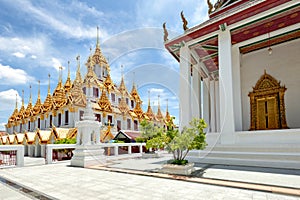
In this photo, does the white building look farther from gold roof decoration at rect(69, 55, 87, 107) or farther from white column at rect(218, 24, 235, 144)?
gold roof decoration at rect(69, 55, 87, 107)

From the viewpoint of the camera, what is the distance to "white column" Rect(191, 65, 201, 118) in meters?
11.5

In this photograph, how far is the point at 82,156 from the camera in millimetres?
8688

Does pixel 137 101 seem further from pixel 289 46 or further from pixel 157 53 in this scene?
pixel 289 46

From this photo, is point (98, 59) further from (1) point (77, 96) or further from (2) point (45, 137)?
(2) point (45, 137)

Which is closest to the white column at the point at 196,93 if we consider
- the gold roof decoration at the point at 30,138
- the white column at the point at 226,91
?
the white column at the point at 226,91

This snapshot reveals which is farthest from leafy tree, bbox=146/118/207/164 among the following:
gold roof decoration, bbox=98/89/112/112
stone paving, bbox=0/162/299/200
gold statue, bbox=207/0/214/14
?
gold roof decoration, bbox=98/89/112/112

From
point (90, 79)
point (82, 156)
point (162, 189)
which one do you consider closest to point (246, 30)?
point (162, 189)

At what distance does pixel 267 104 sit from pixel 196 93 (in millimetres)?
3539

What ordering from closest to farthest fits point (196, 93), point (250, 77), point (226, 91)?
point (226, 91), point (250, 77), point (196, 93)

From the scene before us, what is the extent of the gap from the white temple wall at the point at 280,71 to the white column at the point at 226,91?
3065 mm

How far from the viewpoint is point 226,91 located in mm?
8656

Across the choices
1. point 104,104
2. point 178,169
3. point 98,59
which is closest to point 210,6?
point 178,169

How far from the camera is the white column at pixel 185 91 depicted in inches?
388

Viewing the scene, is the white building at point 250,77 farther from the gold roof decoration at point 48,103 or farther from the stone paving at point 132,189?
the gold roof decoration at point 48,103
